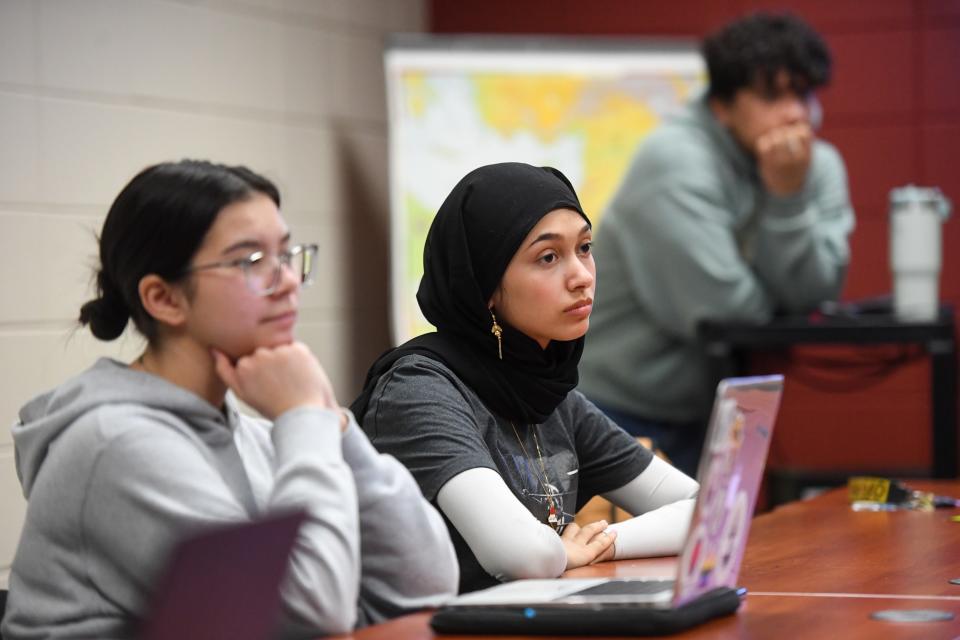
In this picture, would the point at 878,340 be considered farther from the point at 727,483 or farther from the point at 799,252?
the point at 727,483

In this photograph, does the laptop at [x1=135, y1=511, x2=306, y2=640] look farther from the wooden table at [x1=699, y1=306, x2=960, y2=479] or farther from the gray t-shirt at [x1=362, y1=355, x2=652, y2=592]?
the wooden table at [x1=699, y1=306, x2=960, y2=479]

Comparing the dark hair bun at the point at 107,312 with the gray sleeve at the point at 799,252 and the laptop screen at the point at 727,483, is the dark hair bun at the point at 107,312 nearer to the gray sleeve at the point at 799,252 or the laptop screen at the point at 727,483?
the laptop screen at the point at 727,483

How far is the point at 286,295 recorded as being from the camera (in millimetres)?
1486

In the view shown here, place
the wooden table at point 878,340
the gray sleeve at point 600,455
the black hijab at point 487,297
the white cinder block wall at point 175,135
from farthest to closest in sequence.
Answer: the wooden table at point 878,340
the white cinder block wall at point 175,135
the gray sleeve at point 600,455
the black hijab at point 487,297

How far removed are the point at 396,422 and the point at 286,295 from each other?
39 cm

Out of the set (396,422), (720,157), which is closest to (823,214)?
(720,157)

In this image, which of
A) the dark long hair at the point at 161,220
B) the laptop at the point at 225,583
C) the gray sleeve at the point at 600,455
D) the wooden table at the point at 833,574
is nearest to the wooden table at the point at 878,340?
the wooden table at the point at 833,574

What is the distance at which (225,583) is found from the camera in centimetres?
107

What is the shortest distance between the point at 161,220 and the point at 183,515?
0.32 meters

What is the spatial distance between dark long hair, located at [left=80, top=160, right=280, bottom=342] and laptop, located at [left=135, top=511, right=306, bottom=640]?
1.48ft

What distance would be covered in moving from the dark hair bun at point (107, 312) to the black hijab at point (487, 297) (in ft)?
1.50

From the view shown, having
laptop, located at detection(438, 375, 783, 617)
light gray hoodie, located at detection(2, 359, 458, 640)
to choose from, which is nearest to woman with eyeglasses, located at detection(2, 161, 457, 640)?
light gray hoodie, located at detection(2, 359, 458, 640)

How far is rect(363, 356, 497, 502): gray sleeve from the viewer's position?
1.74m

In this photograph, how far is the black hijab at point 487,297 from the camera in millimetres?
1927
